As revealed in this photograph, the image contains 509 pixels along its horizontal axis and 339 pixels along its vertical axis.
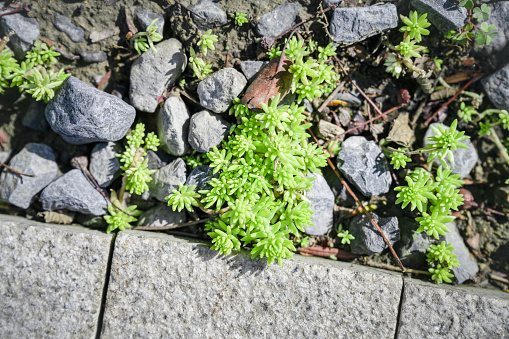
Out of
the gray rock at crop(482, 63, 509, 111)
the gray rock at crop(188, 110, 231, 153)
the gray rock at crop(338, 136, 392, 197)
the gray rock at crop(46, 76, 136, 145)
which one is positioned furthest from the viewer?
the gray rock at crop(482, 63, 509, 111)

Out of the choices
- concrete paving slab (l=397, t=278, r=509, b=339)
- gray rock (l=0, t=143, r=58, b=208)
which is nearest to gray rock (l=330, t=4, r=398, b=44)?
concrete paving slab (l=397, t=278, r=509, b=339)

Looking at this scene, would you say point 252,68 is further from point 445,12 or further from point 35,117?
point 35,117

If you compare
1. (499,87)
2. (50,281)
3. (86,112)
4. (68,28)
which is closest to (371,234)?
(499,87)

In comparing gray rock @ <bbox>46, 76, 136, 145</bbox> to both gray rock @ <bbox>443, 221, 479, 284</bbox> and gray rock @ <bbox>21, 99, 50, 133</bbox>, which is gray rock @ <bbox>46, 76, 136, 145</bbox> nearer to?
gray rock @ <bbox>21, 99, 50, 133</bbox>

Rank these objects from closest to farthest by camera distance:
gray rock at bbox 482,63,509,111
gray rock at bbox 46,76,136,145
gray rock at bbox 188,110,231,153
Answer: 1. gray rock at bbox 46,76,136,145
2. gray rock at bbox 188,110,231,153
3. gray rock at bbox 482,63,509,111

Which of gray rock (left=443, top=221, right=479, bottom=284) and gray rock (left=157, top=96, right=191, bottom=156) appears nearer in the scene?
gray rock (left=157, top=96, right=191, bottom=156)

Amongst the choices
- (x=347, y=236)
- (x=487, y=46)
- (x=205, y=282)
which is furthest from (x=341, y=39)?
(x=205, y=282)
